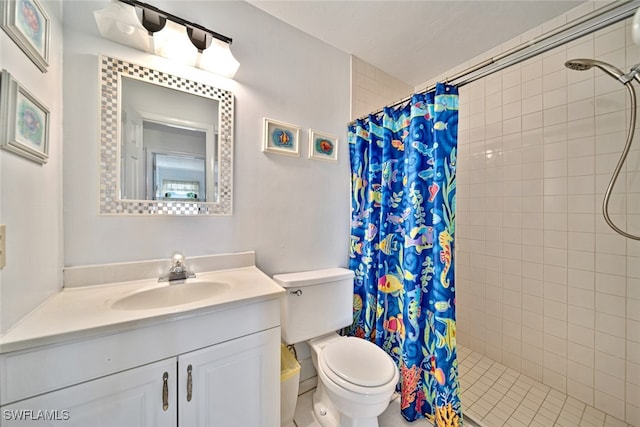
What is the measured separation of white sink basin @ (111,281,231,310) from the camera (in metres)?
0.98

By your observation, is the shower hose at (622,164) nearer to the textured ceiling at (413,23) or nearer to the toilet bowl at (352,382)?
the textured ceiling at (413,23)

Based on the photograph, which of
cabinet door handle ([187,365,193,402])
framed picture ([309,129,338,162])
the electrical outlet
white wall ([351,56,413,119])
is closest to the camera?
the electrical outlet

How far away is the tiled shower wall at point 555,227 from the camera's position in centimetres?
133

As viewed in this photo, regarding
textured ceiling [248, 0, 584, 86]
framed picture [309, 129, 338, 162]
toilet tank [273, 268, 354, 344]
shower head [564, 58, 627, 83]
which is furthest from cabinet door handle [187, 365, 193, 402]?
shower head [564, 58, 627, 83]

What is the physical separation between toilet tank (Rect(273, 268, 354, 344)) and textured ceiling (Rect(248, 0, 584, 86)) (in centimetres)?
167

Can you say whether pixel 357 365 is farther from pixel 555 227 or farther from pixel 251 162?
pixel 555 227

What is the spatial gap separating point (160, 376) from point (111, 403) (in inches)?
5.3

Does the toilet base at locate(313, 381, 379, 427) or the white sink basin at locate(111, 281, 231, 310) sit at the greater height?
the white sink basin at locate(111, 281, 231, 310)

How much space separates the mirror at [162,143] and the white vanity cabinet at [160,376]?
1.99ft

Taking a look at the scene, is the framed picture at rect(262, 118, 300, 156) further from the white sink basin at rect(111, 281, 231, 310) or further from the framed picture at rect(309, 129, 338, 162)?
the white sink basin at rect(111, 281, 231, 310)

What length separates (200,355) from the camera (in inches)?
34.0

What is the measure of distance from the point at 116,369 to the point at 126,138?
969 mm

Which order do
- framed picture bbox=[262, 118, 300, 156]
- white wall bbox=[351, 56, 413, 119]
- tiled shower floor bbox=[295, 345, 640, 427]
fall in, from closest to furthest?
tiled shower floor bbox=[295, 345, 640, 427] → framed picture bbox=[262, 118, 300, 156] → white wall bbox=[351, 56, 413, 119]

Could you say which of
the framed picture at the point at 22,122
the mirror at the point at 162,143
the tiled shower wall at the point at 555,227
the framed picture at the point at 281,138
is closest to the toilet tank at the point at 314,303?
the mirror at the point at 162,143
